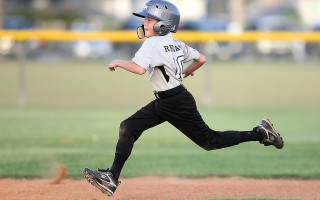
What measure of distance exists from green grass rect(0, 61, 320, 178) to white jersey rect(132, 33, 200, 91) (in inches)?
110

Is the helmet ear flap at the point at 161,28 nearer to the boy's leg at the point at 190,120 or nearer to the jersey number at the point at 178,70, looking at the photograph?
the jersey number at the point at 178,70

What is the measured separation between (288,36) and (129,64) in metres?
13.2

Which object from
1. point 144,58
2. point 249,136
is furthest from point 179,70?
point 249,136

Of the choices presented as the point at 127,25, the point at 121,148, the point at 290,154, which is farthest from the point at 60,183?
the point at 127,25

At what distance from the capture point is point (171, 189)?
30.3 feet

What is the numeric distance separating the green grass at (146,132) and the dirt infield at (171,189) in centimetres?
43

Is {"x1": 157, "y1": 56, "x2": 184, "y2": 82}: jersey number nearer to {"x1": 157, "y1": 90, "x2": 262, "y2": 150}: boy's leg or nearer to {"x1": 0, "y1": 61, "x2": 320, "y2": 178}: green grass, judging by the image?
{"x1": 157, "y1": 90, "x2": 262, "y2": 150}: boy's leg

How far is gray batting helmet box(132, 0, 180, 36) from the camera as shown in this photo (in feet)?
26.9

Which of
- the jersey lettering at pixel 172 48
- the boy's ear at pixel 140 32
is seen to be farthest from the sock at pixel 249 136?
the boy's ear at pixel 140 32

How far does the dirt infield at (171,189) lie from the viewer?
870 centimetres

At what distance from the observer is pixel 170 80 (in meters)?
8.11

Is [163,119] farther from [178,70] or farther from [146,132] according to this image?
[146,132]

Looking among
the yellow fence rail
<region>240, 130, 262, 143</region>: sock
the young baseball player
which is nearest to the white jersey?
the young baseball player

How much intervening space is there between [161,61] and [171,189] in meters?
1.91
